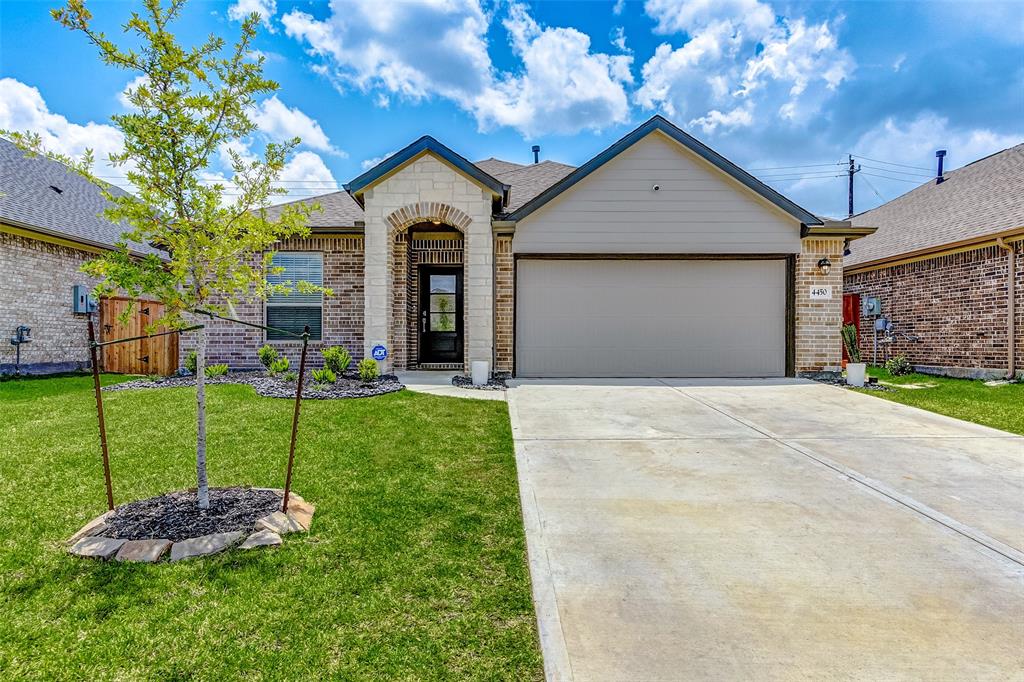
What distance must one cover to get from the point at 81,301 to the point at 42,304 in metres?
0.80

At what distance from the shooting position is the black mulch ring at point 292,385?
315 inches

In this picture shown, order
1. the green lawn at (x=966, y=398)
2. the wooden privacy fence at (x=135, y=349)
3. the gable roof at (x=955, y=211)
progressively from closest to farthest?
the green lawn at (x=966, y=398), the gable roof at (x=955, y=211), the wooden privacy fence at (x=135, y=349)

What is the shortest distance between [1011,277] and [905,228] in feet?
13.8

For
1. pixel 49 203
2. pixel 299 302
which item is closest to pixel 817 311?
pixel 299 302

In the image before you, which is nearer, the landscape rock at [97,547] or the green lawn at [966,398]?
the landscape rock at [97,547]

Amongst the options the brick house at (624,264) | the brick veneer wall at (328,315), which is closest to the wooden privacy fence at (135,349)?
the brick veneer wall at (328,315)

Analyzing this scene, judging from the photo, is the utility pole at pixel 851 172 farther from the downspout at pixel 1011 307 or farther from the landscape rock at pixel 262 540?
the landscape rock at pixel 262 540

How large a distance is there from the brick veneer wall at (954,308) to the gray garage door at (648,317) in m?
4.67

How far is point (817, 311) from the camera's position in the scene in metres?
10.2

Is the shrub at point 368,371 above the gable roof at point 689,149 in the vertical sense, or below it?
below

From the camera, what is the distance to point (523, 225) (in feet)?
33.4

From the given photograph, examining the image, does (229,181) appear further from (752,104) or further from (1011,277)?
(752,104)

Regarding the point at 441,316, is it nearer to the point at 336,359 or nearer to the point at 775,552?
the point at 336,359

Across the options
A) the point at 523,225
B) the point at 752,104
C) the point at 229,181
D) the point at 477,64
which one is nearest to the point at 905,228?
the point at 752,104
